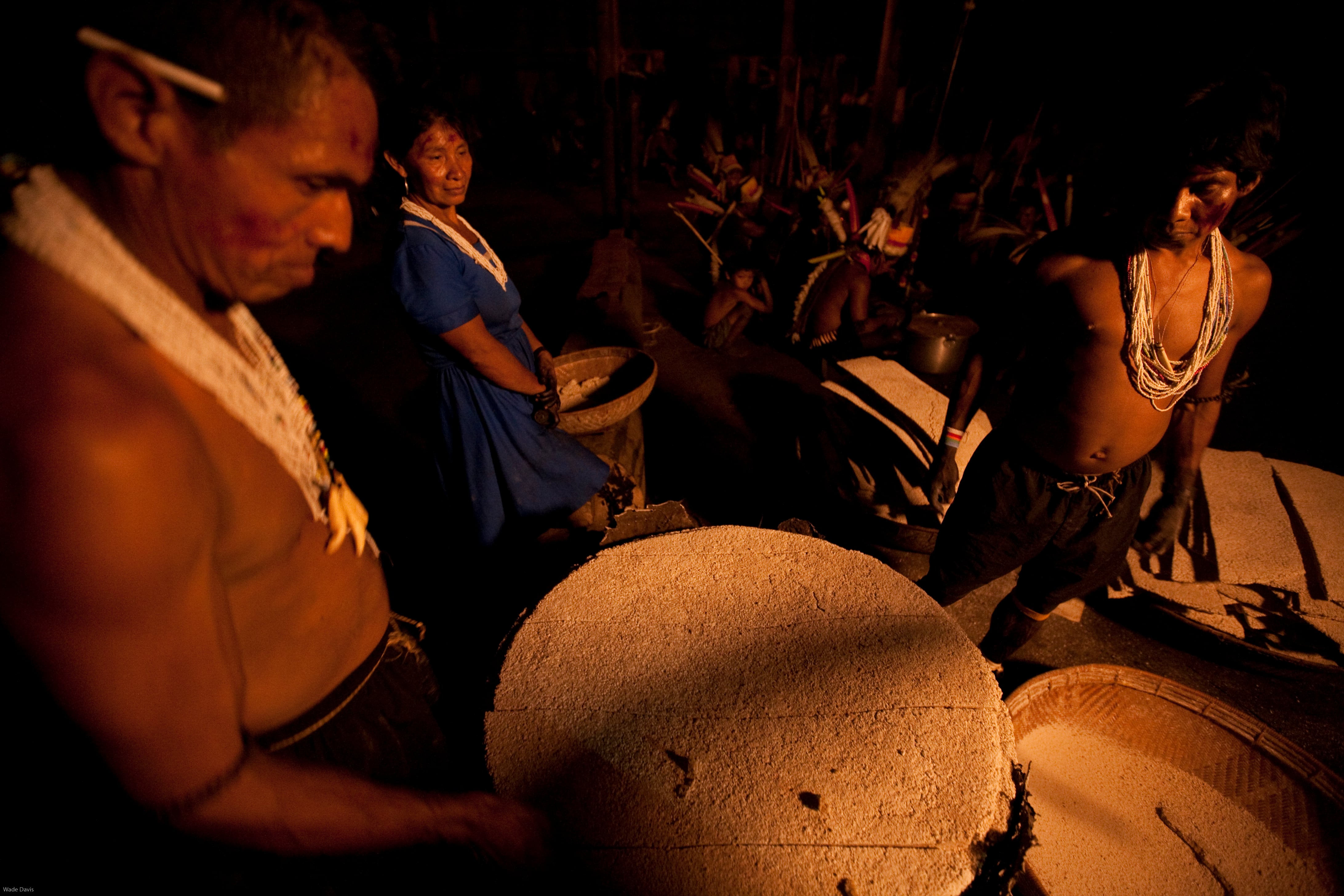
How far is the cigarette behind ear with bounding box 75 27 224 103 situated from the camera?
0.61 meters

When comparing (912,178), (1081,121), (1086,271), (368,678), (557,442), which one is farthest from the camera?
(1081,121)

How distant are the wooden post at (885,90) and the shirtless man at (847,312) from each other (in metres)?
5.75

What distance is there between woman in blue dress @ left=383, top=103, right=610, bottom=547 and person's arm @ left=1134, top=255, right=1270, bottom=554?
2.45 meters

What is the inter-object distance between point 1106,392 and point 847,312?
12.0ft

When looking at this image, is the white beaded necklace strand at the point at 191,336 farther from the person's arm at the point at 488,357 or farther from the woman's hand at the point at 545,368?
the woman's hand at the point at 545,368

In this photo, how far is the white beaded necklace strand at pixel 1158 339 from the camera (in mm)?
1791

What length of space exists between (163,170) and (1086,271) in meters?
2.39

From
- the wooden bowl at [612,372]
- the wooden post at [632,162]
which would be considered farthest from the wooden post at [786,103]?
the wooden bowl at [612,372]

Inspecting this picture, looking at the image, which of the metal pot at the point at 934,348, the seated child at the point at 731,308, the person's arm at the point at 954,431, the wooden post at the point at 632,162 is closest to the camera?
→ the person's arm at the point at 954,431

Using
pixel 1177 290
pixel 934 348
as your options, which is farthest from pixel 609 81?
pixel 1177 290

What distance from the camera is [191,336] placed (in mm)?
768


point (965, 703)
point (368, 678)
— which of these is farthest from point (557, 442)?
point (965, 703)

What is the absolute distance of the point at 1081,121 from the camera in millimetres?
10797

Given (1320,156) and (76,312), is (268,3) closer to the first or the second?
(76,312)
